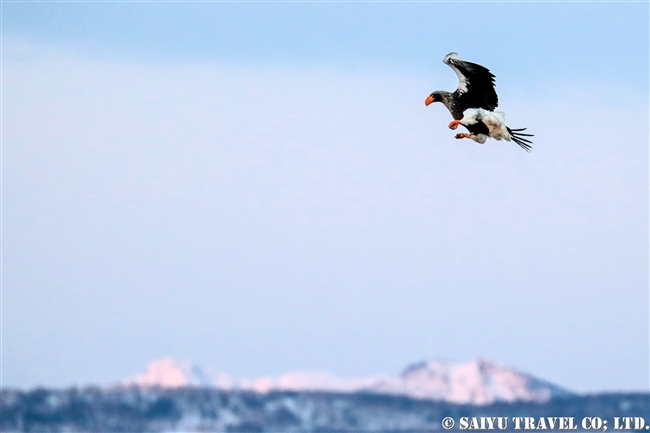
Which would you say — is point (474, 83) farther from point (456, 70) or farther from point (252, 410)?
point (252, 410)

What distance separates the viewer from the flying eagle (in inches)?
1068

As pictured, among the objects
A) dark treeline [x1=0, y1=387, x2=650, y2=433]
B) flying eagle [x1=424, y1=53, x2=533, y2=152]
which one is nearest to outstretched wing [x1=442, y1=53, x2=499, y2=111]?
flying eagle [x1=424, y1=53, x2=533, y2=152]

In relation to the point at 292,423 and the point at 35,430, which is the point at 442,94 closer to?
the point at 292,423

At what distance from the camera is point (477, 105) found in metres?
27.9

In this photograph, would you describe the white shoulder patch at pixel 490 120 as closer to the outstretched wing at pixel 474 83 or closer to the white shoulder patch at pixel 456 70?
the outstretched wing at pixel 474 83

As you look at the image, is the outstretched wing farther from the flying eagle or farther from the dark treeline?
the dark treeline

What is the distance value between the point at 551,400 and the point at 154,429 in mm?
14282

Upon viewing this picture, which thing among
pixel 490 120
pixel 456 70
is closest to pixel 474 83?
pixel 456 70

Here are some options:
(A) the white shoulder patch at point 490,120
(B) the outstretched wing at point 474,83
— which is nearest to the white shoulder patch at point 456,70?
(B) the outstretched wing at point 474,83

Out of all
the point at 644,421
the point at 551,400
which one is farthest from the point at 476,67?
the point at 644,421

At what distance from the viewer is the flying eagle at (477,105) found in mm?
27125

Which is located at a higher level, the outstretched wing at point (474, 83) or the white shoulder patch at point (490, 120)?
the outstretched wing at point (474, 83)

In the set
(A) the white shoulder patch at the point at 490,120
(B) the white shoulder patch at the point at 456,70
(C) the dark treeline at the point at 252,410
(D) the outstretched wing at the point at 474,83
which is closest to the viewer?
(A) the white shoulder patch at the point at 490,120

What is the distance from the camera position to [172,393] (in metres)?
45.2
